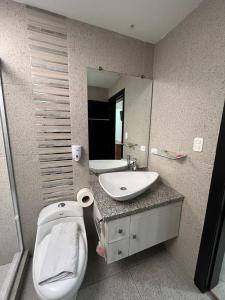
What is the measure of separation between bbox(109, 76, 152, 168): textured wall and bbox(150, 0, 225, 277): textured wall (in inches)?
5.1

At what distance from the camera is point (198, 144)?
1.06 metres

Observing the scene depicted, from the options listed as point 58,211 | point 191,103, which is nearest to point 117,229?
point 58,211

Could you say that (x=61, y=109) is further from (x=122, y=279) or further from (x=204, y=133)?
(x=122, y=279)

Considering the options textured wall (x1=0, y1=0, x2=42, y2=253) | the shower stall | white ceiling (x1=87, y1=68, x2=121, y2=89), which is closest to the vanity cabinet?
textured wall (x1=0, y1=0, x2=42, y2=253)

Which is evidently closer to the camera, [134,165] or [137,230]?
[137,230]

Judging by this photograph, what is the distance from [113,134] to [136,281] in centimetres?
144

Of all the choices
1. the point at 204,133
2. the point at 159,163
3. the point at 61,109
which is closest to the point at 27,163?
the point at 61,109

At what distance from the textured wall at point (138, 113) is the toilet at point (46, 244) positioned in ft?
2.88

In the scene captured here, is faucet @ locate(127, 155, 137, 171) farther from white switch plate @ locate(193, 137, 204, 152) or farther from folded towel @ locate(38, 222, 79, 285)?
folded towel @ locate(38, 222, 79, 285)

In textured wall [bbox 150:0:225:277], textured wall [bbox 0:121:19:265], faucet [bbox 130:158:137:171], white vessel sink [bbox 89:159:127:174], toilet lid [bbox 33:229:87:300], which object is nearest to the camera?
toilet lid [bbox 33:229:87:300]

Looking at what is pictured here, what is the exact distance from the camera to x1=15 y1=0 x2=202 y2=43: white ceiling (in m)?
0.99

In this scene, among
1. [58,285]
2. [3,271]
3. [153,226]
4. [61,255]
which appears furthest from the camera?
[3,271]

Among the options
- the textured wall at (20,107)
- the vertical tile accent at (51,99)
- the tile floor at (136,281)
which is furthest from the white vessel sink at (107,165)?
the tile floor at (136,281)

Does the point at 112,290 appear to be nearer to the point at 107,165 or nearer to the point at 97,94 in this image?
the point at 107,165
